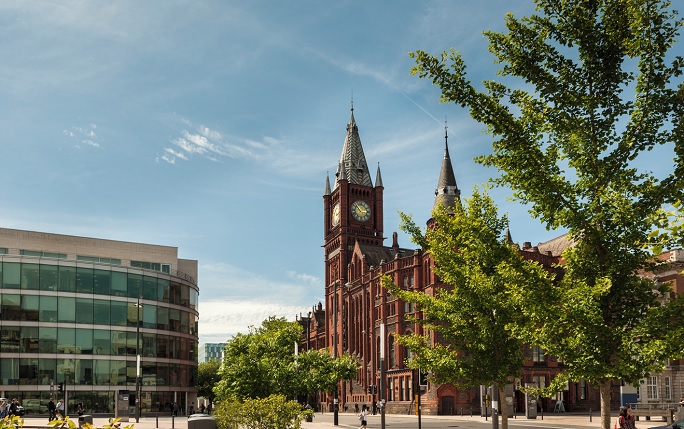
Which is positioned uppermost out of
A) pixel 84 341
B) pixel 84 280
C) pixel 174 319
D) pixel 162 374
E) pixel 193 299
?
pixel 84 280

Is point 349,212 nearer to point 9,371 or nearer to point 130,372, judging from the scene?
point 130,372

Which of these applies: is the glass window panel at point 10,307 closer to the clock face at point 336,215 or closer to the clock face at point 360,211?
the clock face at point 336,215

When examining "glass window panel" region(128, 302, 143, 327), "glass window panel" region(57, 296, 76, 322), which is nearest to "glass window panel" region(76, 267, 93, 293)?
"glass window panel" region(57, 296, 76, 322)

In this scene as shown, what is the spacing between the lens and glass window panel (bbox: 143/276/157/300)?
247 ft

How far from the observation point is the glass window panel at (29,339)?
67500 mm

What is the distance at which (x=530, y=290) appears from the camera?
15977 millimetres

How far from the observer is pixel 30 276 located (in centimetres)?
6800

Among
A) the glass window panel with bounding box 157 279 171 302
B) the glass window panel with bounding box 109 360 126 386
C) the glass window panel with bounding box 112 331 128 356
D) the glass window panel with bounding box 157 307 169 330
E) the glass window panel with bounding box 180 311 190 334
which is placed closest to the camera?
the glass window panel with bounding box 109 360 126 386

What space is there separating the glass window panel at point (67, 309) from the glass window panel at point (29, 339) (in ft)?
8.09

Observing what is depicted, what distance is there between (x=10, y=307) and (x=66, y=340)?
5.91 meters

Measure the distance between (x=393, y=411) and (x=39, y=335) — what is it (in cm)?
3713

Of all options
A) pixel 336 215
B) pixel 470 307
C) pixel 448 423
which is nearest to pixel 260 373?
pixel 448 423

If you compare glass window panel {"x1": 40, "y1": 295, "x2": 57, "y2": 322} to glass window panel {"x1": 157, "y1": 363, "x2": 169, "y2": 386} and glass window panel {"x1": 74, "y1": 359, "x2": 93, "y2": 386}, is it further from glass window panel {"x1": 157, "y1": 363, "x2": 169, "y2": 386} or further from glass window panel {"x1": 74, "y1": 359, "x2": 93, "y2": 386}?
glass window panel {"x1": 157, "y1": 363, "x2": 169, "y2": 386}

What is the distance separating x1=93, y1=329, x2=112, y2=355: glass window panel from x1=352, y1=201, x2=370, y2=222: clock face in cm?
4811
